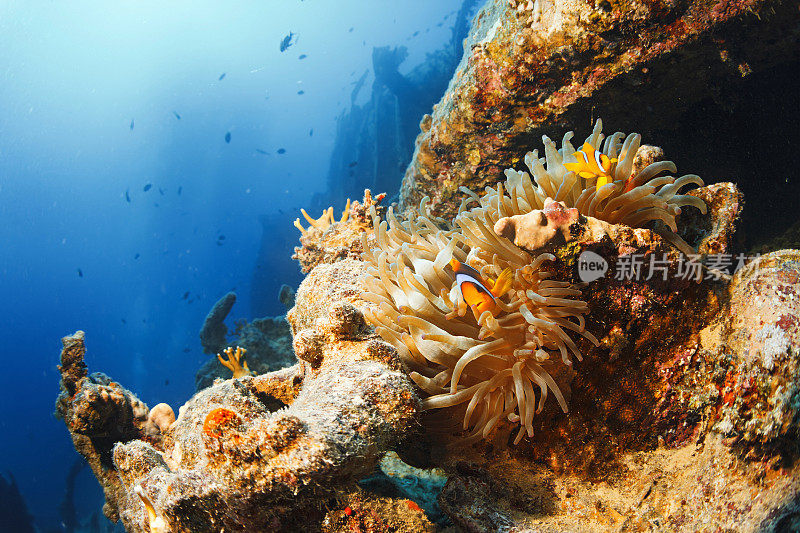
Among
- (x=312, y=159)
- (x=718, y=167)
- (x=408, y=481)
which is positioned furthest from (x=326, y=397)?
(x=312, y=159)

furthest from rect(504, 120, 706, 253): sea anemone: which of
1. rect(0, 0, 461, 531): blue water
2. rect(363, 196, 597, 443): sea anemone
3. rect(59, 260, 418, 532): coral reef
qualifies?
rect(0, 0, 461, 531): blue water

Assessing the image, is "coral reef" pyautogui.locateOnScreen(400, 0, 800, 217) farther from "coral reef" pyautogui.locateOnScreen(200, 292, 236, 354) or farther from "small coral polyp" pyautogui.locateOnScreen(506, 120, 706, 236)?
"coral reef" pyautogui.locateOnScreen(200, 292, 236, 354)

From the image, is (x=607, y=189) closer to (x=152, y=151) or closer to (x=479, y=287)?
(x=479, y=287)

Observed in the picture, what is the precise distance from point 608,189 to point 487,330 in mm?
976

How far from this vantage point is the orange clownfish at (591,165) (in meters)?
2.15

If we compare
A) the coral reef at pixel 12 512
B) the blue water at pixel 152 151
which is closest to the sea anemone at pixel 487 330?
the coral reef at pixel 12 512

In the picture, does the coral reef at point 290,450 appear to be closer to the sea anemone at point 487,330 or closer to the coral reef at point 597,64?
the sea anemone at point 487,330

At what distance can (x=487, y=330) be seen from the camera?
2006 millimetres

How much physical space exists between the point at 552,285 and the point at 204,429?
1.66 metres

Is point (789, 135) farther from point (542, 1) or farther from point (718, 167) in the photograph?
point (542, 1)

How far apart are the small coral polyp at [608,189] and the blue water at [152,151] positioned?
162 feet

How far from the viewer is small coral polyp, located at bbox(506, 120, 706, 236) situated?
218 cm

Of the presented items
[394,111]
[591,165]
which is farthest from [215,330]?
[394,111]

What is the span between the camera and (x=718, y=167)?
4406 millimetres
